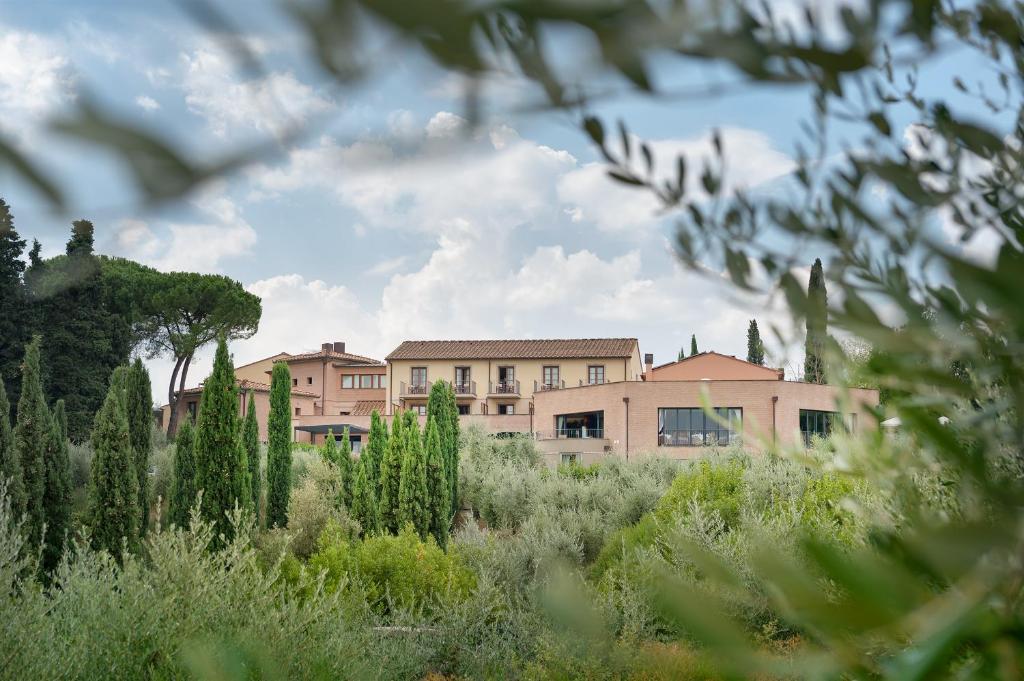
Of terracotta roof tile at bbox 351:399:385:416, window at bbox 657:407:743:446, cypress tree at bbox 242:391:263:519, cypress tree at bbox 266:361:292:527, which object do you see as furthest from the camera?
terracotta roof tile at bbox 351:399:385:416

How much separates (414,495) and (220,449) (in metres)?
3.27

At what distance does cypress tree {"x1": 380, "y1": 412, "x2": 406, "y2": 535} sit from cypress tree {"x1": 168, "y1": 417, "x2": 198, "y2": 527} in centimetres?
308

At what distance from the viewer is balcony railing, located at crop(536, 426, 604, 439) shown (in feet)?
115

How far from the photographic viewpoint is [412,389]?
1982 inches

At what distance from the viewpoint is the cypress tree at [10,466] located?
11944 mm

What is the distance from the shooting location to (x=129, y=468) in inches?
491

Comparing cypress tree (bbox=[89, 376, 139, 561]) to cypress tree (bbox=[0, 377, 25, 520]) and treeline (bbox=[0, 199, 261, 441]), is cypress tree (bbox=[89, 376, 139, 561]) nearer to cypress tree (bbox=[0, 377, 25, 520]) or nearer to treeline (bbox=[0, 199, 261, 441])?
cypress tree (bbox=[0, 377, 25, 520])

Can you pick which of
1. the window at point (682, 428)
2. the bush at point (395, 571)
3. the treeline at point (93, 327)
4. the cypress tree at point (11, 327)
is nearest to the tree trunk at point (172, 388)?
the treeline at point (93, 327)

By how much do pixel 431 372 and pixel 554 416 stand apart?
14162 mm

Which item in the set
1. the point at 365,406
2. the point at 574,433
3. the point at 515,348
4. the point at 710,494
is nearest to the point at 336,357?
the point at 365,406

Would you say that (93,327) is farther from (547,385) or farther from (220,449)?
(547,385)

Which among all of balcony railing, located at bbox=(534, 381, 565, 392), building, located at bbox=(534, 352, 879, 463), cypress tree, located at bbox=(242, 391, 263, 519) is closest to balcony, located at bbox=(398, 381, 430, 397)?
balcony railing, located at bbox=(534, 381, 565, 392)

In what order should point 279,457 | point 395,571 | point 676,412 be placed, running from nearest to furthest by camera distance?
point 395,571 → point 279,457 → point 676,412

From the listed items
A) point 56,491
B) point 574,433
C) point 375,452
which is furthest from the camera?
point 574,433
